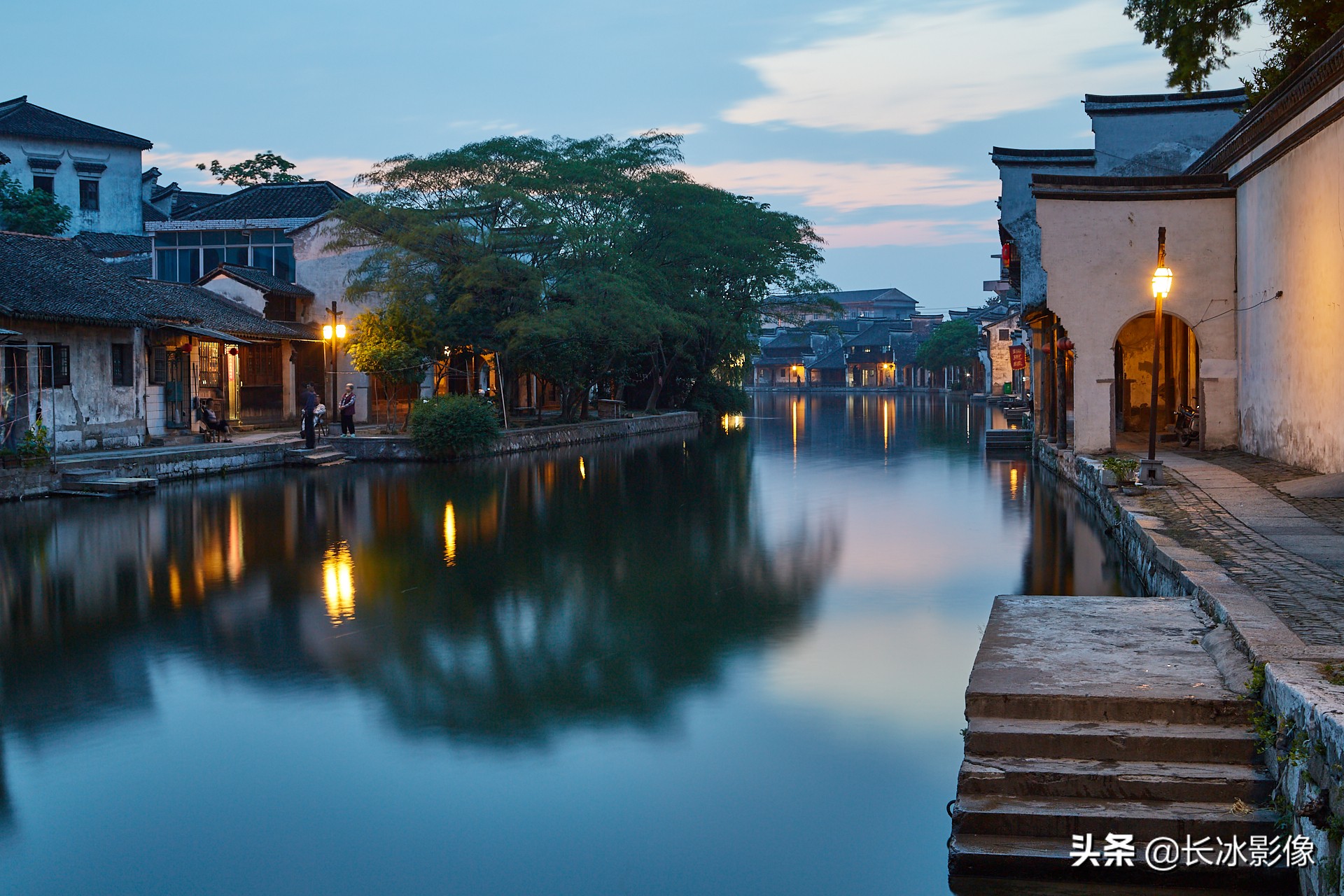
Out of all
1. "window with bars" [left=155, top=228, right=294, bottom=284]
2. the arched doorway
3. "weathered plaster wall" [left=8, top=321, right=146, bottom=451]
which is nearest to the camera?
"weathered plaster wall" [left=8, top=321, right=146, bottom=451]

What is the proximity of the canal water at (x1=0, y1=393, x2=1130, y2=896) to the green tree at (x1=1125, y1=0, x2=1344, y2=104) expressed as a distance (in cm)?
1357

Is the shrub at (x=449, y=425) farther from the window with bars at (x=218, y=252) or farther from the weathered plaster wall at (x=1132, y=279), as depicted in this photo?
the weathered plaster wall at (x=1132, y=279)

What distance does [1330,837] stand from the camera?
482 centimetres

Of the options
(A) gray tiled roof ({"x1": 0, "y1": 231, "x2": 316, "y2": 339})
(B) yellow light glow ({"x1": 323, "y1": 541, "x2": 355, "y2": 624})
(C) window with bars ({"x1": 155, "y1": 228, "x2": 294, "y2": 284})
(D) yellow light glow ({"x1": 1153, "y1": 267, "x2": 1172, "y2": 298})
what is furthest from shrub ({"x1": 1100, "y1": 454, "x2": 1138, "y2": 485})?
(C) window with bars ({"x1": 155, "y1": 228, "x2": 294, "y2": 284})

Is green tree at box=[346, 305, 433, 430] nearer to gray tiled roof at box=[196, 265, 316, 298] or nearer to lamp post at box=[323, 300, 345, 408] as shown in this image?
lamp post at box=[323, 300, 345, 408]

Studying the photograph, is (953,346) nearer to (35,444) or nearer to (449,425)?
(449,425)

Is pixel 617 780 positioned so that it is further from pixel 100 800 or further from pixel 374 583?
pixel 374 583

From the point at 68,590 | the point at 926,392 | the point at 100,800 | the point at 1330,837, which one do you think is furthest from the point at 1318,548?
the point at 926,392

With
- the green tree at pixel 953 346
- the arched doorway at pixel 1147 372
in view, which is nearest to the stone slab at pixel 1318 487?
the arched doorway at pixel 1147 372

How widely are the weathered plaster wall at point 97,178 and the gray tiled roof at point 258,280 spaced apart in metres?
16.5

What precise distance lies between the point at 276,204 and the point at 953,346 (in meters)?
59.4

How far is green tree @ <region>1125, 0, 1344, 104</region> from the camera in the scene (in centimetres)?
2531

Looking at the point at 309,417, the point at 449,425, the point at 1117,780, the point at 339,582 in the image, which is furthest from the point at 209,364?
the point at 1117,780

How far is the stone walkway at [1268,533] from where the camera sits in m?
8.16
